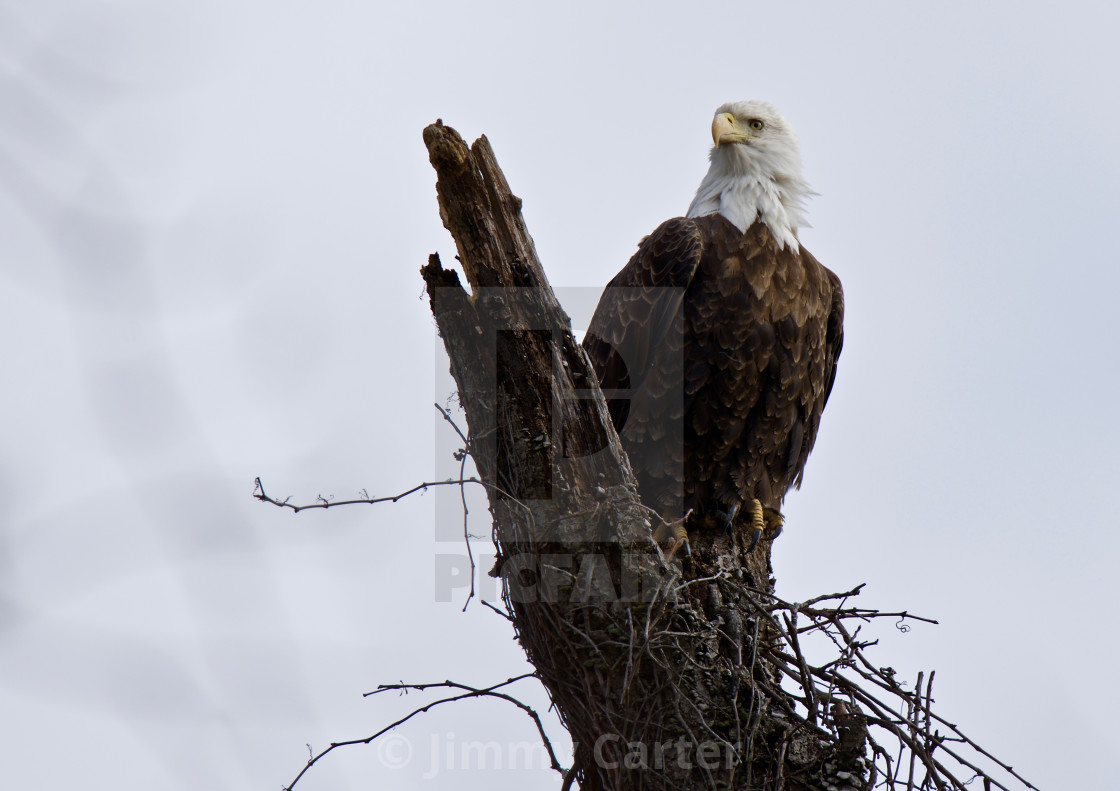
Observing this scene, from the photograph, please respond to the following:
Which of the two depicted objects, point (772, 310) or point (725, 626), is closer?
point (725, 626)

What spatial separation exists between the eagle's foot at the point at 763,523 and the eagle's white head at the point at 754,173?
1278 millimetres

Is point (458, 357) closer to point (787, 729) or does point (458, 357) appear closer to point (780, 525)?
point (787, 729)

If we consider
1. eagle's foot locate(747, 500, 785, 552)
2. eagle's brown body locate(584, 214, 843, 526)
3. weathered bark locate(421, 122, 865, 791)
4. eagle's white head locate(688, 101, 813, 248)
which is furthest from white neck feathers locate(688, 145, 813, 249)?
weathered bark locate(421, 122, 865, 791)

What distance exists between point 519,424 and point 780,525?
2.08 m

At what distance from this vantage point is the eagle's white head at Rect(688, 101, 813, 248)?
5160mm

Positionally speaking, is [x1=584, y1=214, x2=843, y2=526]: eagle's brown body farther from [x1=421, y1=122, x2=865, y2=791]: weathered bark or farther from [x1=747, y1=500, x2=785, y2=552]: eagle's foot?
[x1=421, y1=122, x2=865, y2=791]: weathered bark

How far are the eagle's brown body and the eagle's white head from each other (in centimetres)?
21

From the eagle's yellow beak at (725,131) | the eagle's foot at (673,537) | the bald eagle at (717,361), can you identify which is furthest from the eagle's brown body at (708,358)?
the eagle's yellow beak at (725,131)

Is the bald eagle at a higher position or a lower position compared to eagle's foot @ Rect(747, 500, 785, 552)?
higher

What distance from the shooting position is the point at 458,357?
3.57m

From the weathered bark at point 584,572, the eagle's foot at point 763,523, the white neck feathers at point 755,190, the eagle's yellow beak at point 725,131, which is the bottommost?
the weathered bark at point 584,572

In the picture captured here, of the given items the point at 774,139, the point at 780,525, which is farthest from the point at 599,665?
the point at 774,139

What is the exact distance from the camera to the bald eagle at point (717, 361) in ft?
15.3

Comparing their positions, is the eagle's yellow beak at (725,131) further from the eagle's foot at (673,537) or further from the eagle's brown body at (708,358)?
the eagle's foot at (673,537)
